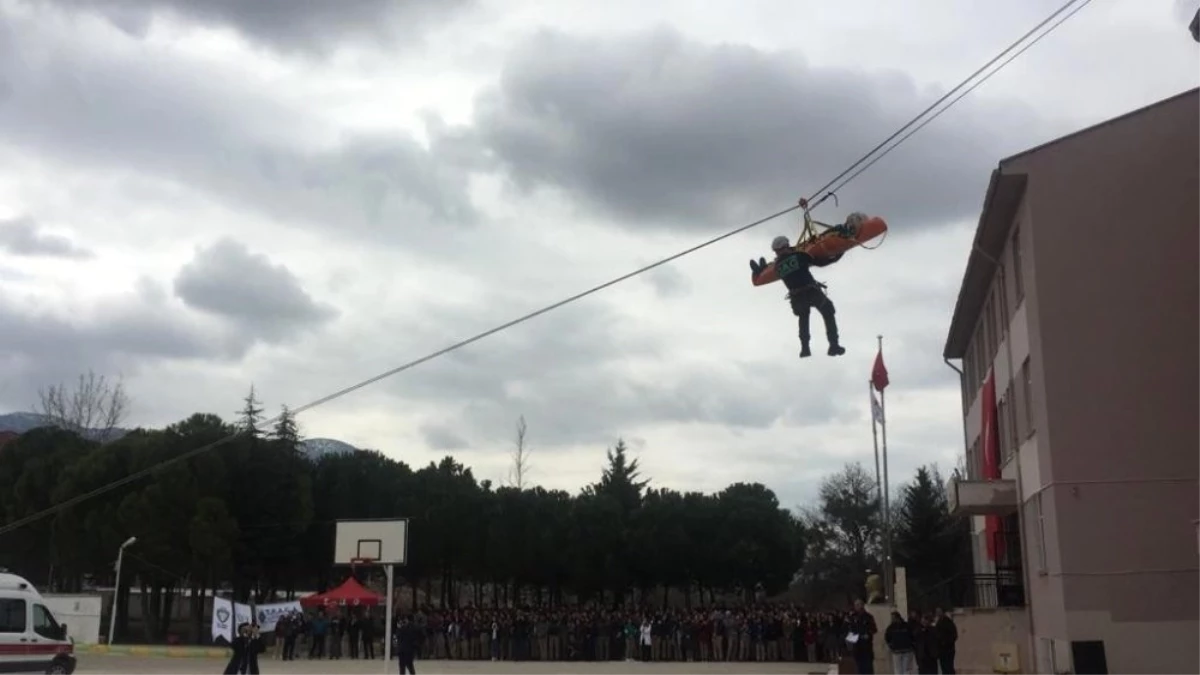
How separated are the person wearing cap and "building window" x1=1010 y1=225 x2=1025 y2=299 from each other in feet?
38.6

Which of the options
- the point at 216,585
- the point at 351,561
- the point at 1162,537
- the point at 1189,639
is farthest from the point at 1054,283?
the point at 216,585

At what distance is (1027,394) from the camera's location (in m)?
26.1

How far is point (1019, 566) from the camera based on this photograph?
28.6 meters

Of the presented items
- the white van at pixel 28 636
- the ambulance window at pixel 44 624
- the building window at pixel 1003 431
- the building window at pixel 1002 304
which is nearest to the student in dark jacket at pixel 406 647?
the white van at pixel 28 636

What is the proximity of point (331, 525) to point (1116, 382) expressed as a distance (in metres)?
37.1

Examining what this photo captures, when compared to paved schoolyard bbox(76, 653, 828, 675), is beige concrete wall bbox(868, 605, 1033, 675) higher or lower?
higher

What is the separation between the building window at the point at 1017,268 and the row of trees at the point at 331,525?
29.7 meters

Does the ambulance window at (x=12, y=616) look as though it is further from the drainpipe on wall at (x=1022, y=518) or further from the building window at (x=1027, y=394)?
the building window at (x=1027, y=394)

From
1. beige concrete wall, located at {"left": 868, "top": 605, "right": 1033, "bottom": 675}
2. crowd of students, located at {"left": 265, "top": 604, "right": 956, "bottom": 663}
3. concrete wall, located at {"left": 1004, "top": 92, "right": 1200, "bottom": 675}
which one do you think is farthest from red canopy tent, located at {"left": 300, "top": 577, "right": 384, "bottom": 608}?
concrete wall, located at {"left": 1004, "top": 92, "right": 1200, "bottom": 675}

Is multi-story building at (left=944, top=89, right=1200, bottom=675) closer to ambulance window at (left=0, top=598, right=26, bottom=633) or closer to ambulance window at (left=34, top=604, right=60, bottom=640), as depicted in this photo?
ambulance window at (left=34, top=604, right=60, bottom=640)

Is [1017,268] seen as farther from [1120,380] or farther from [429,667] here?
[429,667]

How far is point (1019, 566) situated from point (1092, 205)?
9.92m

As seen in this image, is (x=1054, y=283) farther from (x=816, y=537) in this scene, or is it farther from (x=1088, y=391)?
(x=816, y=537)

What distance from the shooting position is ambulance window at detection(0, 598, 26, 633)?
71.0 ft
